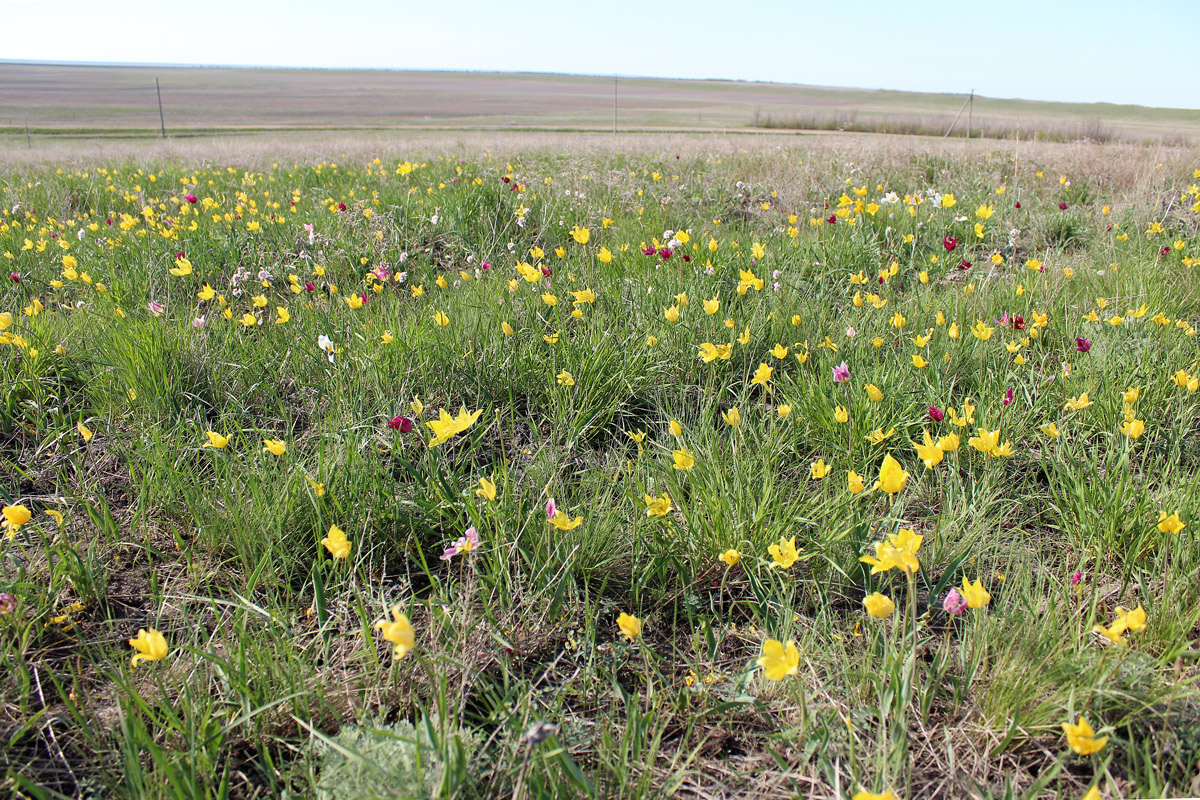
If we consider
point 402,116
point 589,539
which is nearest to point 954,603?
point 589,539

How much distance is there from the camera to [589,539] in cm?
177

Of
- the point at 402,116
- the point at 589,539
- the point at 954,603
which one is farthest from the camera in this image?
the point at 402,116

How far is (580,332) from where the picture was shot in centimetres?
297

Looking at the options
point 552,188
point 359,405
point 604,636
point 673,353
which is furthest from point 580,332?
point 552,188

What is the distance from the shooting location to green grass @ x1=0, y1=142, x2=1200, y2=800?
1.28 meters

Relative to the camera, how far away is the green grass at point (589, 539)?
4.20 feet

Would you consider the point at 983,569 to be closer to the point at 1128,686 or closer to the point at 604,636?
the point at 1128,686

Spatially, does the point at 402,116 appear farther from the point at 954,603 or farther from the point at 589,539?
the point at 954,603

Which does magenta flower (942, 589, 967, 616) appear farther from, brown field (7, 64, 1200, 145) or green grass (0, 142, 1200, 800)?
brown field (7, 64, 1200, 145)

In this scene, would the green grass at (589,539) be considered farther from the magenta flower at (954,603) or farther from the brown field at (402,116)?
the brown field at (402,116)

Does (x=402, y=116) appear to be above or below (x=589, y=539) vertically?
above

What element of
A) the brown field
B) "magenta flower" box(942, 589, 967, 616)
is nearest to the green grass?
"magenta flower" box(942, 589, 967, 616)

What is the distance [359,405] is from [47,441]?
1.04m

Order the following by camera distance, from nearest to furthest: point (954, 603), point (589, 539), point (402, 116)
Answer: point (954, 603), point (589, 539), point (402, 116)
